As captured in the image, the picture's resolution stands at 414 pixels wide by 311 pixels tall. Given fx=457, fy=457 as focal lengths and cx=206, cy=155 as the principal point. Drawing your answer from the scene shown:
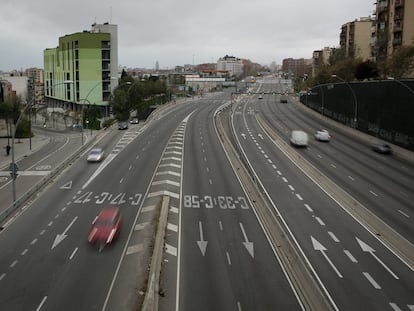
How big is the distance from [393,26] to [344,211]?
6652 centimetres

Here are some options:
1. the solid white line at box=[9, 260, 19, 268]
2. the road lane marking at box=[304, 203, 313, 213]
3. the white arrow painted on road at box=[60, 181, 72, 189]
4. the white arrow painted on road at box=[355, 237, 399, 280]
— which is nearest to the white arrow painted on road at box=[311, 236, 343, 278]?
the white arrow painted on road at box=[355, 237, 399, 280]

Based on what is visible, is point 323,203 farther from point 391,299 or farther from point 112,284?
point 112,284

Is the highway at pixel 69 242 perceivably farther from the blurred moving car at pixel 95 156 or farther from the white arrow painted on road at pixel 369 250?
the white arrow painted on road at pixel 369 250

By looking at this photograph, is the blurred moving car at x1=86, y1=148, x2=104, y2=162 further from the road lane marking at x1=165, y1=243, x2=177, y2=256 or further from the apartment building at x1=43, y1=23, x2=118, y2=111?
the apartment building at x1=43, y1=23, x2=118, y2=111

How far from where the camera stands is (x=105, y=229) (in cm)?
2314

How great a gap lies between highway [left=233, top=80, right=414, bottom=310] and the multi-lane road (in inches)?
3.3

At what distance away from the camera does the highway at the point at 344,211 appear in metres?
18.3

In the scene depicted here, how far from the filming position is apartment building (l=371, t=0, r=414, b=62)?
81.0m

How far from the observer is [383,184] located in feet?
119

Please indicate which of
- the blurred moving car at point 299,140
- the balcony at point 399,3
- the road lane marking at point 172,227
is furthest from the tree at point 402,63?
the road lane marking at point 172,227

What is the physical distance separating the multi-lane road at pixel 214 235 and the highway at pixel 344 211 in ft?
0.27

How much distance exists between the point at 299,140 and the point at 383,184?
18322 millimetres

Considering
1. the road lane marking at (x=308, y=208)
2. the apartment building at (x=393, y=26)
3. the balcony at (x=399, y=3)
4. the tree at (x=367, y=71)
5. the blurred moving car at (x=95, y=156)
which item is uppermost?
the balcony at (x=399, y=3)

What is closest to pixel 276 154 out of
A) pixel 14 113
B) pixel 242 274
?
pixel 242 274
